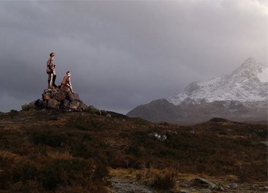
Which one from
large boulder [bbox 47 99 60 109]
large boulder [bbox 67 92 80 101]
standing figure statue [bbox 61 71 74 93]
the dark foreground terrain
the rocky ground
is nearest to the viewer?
the dark foreground terrain

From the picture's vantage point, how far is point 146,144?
21.9 meters

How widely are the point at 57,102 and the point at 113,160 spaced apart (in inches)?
775

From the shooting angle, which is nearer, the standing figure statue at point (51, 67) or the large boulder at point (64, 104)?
the large boulder at point (64, 104)

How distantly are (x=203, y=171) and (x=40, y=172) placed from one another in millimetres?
9756

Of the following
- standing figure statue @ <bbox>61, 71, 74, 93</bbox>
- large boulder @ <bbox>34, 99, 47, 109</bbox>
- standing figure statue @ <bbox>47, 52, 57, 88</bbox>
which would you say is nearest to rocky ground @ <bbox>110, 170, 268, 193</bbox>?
large boulder @ <bbox>34, 99, 47, 109</bbox>

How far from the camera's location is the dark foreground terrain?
9359 mm

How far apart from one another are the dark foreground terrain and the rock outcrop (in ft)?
7.72

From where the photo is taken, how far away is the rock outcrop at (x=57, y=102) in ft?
111

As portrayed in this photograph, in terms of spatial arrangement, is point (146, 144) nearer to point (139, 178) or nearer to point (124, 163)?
point (124, 163)

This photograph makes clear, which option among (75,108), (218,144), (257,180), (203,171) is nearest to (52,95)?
(75,108)

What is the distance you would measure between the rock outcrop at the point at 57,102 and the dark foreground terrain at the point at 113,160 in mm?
2354

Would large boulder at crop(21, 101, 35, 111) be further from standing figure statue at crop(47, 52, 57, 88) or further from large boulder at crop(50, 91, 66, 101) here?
standing figure statue at crop(47, 52, 57, 88)

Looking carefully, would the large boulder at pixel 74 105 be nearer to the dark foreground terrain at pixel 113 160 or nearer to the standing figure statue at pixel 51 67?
the dark foreground terrain at pixel 113 160

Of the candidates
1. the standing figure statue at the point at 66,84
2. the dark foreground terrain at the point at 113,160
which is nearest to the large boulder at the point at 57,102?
the standing figure statue at the point at 66,84
